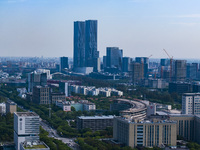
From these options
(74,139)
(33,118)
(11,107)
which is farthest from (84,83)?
(33,118)

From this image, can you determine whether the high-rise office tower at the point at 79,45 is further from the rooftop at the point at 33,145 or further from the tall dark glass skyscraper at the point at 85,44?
the rooftop at the point at 33,145

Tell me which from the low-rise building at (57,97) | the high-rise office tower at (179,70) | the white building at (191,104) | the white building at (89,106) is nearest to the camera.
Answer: the white building at (191,104)

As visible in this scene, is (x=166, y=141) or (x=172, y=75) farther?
(x=172, y=75)

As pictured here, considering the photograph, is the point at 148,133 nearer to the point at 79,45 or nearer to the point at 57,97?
the point at 57,97

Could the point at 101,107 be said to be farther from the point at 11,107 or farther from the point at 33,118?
the point at 33,118

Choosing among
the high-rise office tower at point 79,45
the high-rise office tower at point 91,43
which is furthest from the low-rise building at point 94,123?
the high-rise office tower at point 79,45

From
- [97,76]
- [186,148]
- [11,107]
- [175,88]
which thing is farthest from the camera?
[97,76]

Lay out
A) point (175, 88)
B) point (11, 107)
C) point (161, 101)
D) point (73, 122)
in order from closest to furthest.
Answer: point (73, 122)
point (11, 107)
point (161, 101)
point (175, 88)

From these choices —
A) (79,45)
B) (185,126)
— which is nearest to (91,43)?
(79,45)
